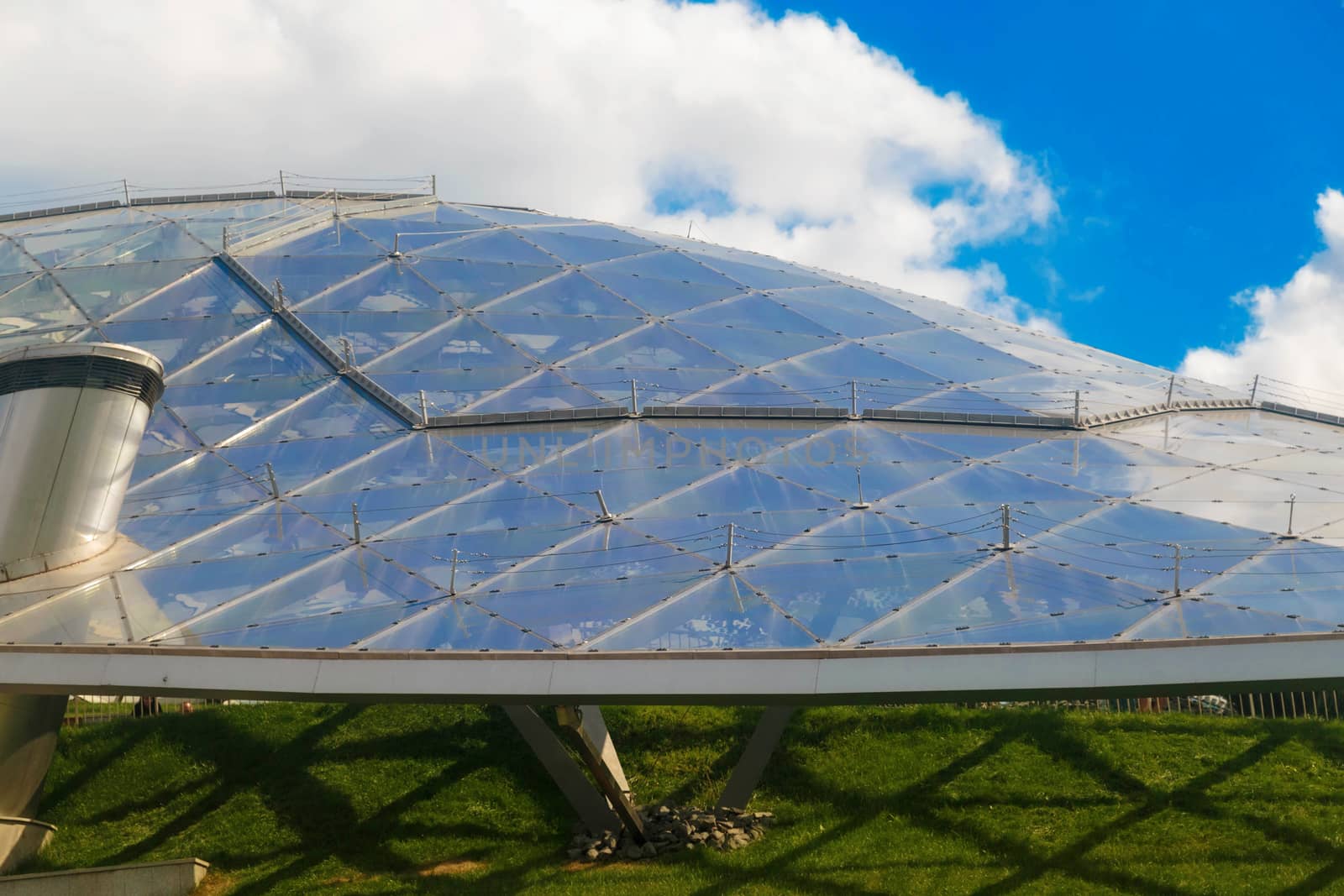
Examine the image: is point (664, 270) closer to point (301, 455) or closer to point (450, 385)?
point (450, 385)

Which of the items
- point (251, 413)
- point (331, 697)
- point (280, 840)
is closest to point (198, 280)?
point (251, 413)

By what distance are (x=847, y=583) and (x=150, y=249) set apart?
2178 cm

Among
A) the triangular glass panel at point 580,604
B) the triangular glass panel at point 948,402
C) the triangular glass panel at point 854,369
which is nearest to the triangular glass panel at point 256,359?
the triangular glass panel at point 854,369

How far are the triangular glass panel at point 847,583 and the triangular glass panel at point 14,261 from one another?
21184mm

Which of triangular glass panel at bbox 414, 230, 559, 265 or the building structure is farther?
triangular glass panel at bbox 414, 230, 559, 265

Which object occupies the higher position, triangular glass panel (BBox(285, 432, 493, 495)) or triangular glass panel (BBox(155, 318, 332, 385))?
triangular glass panel (BBox(155, 318, 332, 385))

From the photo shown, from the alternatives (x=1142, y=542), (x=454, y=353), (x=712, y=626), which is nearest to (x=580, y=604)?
(x=712, y=626)

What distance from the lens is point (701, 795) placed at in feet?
91.3

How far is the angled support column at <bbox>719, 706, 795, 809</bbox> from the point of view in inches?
886

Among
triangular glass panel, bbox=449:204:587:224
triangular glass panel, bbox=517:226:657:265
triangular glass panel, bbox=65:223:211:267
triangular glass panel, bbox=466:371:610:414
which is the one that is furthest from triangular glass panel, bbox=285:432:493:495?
triangular glass panel, bbox=449:204:587:224

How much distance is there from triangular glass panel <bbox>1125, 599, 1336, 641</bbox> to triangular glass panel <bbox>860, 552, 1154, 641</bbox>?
1.91 ft

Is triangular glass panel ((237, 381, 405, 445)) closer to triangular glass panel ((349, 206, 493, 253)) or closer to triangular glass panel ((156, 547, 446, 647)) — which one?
triangular glass panel ((156, 547, 446, 647))

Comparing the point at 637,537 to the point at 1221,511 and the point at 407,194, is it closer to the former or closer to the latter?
the point at 1221,511

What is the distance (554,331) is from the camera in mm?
29094
